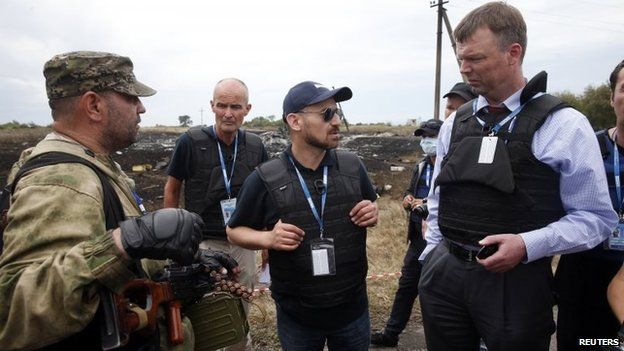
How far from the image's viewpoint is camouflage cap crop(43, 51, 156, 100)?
5.75ft

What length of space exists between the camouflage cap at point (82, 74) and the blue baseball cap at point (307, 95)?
1054mm

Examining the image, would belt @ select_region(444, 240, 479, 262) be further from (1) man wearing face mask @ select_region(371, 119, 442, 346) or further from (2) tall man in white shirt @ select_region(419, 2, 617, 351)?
(1) man wearing face mask @ select_region(371, 119, 442, 346)

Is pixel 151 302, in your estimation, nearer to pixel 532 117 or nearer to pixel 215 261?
pixel 215 261

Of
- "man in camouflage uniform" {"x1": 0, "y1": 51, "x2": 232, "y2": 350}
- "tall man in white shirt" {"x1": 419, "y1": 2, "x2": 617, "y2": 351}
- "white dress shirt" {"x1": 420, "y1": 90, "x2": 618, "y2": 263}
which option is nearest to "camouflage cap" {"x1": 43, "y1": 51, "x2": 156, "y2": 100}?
"man in camouflage uniform" {"x1": 0, "y1": 51, "x2": 232, "y2": 350}

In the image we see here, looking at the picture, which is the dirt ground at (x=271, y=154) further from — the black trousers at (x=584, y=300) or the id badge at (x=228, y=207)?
the black trousers at (x=584, y=300)

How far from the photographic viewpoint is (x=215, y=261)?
1.91 metres

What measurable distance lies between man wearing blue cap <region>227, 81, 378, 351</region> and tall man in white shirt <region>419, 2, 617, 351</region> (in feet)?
1.77

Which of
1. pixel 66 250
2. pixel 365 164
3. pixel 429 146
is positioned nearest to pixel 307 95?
pixel 66 250

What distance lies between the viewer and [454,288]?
2.19 metres

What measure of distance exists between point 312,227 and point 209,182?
182 centimetres

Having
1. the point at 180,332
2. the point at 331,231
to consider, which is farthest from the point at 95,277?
the point at 331,231

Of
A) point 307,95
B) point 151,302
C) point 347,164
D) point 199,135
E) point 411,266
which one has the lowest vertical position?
point 411,266

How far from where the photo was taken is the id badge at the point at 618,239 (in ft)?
7.94

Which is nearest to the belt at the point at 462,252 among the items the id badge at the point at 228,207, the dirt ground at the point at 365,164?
the dirt ground at the point at 365,164
